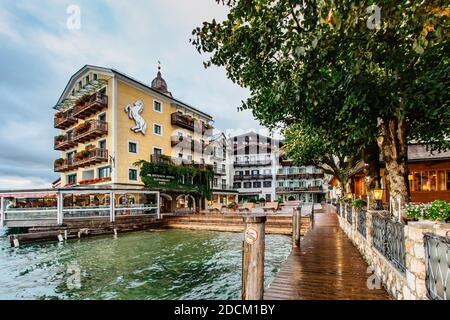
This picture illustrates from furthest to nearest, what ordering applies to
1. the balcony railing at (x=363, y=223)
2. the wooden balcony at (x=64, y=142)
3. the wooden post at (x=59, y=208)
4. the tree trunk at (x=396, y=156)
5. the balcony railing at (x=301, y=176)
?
the balcony railing at (x=301, y=176) → the wooden balcony at (x=64, y=142) → the wooden post at (x=59, y=208) → the tree trunk at (x=396, y=156) → the balcony railing at (x=363, y=223)

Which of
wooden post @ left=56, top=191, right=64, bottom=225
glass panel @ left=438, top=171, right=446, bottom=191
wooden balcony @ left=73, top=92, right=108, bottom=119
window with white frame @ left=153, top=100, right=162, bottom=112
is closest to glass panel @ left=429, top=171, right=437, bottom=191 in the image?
glass panel @ left=438, top=171, right=446, bottom=191

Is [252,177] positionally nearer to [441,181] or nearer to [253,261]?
[441,181]

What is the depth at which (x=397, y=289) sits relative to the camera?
4020 millimetres

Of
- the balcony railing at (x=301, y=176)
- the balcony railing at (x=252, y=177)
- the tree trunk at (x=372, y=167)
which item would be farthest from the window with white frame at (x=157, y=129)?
the balcony railing at (x=301, y=176)

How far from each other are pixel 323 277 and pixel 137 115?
79.0 ft

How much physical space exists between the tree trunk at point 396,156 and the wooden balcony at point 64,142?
93.3ft

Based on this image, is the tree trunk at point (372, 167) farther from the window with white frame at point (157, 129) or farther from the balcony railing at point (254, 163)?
the balcony railing at point (254, 163)

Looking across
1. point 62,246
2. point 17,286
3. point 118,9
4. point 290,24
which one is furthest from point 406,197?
point 62,246

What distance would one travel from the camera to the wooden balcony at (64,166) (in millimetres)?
25850

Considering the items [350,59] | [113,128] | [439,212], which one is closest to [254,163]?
[113,128]

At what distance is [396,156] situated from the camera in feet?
27.3

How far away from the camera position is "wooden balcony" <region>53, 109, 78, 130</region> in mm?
27019

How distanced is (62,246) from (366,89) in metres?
16.0

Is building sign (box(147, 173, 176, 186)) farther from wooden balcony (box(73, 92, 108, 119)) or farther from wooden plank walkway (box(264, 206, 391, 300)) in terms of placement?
wooden plank walkway (box(264, 206, 391, 300))
